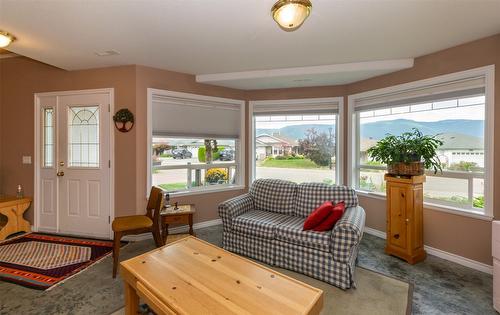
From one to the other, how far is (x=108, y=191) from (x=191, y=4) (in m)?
2.75

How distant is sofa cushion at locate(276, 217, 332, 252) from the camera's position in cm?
225

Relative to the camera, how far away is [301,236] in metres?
2.36

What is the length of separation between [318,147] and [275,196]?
147 centimetres

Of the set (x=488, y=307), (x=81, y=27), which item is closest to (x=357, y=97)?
(x=488, y=307)

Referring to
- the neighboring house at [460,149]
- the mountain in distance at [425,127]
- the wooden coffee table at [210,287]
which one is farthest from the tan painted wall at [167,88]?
the neighboring house at [460,149]

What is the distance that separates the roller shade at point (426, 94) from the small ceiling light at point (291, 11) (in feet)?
7.29

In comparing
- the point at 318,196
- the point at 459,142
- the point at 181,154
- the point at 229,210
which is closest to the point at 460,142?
the point at 459,142

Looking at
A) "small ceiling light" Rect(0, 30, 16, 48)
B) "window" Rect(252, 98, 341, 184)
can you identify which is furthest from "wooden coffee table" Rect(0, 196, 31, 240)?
"window" Rect(252, 98, 341, 184)

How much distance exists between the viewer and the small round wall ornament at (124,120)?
3205mm

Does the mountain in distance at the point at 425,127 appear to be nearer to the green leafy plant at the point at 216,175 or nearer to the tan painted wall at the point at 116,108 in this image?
the green leafy plant at the point at 216,175

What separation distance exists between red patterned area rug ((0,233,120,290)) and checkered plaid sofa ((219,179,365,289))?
165 cm

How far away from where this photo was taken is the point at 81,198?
3447 mm

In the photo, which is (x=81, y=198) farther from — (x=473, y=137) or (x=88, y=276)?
(x=473, y=137)

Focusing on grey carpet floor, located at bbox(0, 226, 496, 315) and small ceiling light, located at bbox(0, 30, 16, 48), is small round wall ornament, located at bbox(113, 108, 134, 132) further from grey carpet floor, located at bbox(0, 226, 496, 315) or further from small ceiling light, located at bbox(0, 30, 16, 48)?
grey carpet floor, located at bbox(0, 226, 496, 315)
